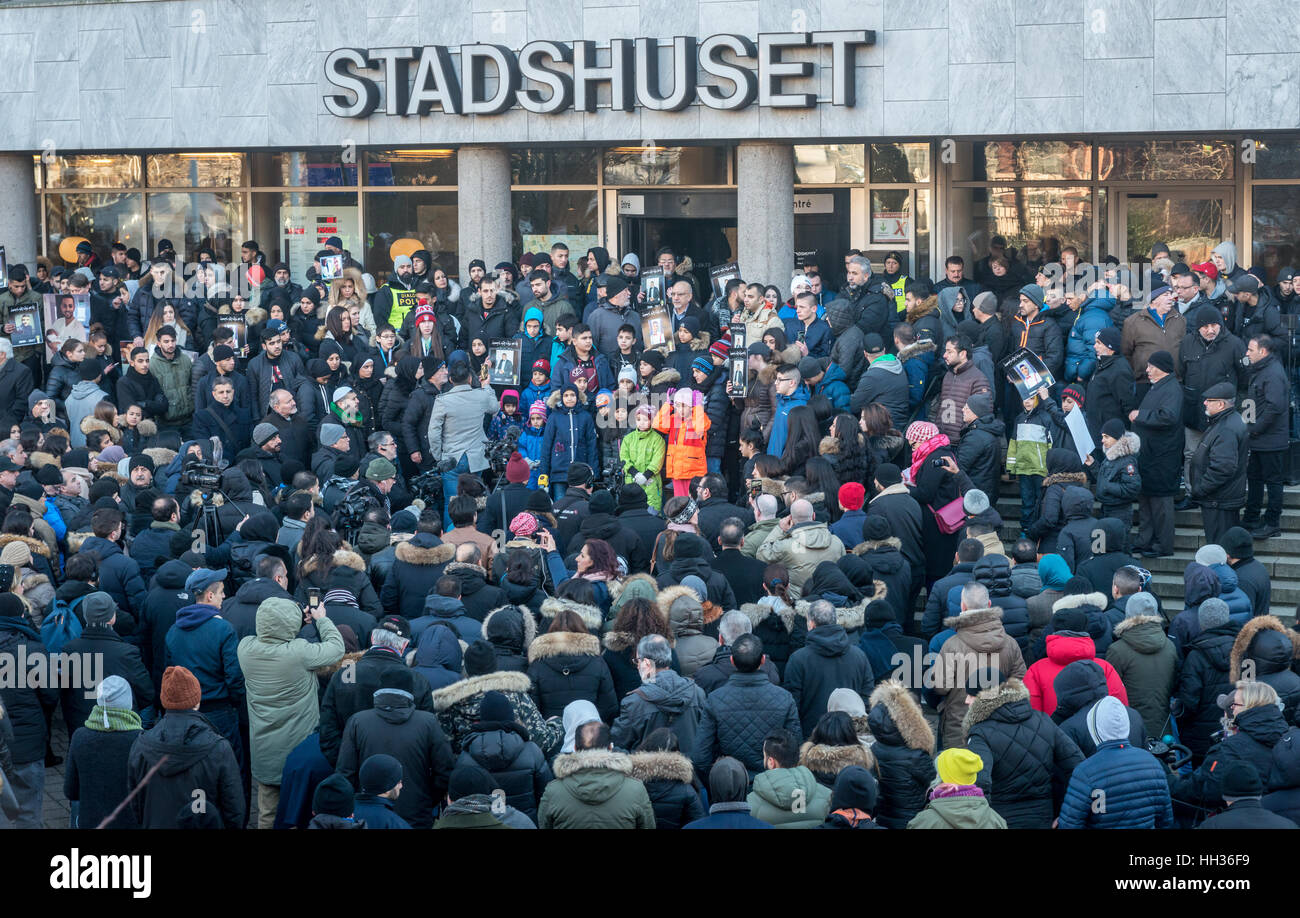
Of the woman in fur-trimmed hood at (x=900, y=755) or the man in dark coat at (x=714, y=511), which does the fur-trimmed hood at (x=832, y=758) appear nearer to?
the woman in fur-trimmed hood at (x=900, y=755)

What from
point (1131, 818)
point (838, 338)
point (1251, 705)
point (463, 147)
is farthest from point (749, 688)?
point (463, 147)

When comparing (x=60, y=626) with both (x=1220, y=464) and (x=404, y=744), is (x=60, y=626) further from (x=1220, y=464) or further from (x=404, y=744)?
(x=1220, y=464)

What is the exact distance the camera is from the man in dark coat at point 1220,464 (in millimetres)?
12344

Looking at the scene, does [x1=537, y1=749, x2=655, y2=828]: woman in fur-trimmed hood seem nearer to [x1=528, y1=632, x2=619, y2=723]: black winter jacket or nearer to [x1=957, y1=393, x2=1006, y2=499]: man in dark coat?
[x1=528, y1=632, x2=619, y2=723]: black winter jacket

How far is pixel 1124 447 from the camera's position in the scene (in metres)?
12.3

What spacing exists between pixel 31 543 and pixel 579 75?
30.5 feet

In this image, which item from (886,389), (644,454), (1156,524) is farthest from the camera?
(644,454)

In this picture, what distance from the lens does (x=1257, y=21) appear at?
15.5m

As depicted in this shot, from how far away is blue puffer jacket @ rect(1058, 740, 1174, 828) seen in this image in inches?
291

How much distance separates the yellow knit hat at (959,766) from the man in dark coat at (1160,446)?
6.37m

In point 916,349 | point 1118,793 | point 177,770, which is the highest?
point 916,349

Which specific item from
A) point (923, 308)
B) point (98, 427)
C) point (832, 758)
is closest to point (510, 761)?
point (832, 758)

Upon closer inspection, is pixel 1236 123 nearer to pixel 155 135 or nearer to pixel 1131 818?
pixel 1131 818

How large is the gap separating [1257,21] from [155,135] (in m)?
12.6
